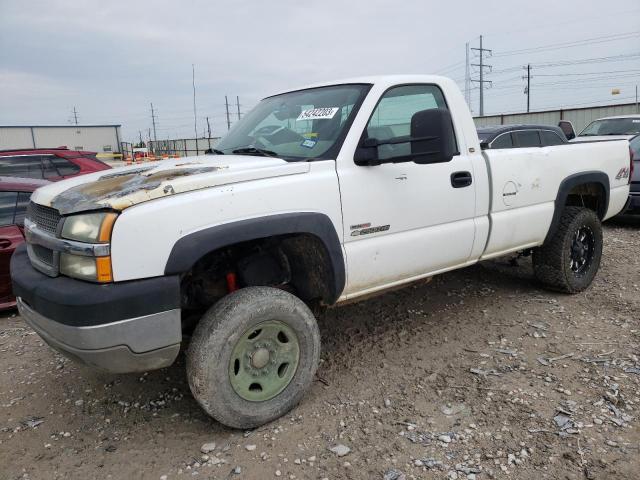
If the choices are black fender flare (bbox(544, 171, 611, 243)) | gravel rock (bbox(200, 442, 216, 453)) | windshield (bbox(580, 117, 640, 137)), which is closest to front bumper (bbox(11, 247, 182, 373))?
gravel rock (bbox(200, 442, 216, 453))

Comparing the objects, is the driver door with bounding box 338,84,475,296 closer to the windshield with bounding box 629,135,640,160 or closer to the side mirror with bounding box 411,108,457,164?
the side mirror with bounding box 411,108,457,164

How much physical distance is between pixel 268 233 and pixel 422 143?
1098 millimetres

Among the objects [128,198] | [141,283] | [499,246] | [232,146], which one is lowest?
[499,246]

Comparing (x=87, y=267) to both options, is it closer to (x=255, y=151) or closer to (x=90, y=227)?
(x=90, y=227)

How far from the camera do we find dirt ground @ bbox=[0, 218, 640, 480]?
2494mm

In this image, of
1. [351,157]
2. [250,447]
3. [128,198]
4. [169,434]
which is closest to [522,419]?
[250,447]

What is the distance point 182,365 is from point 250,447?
48.1 inches

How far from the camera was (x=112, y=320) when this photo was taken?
2256mm

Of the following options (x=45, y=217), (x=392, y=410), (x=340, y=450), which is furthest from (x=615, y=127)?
(x=45, y=217)

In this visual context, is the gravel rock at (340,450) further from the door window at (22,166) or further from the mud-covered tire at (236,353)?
the door window at (22,166)

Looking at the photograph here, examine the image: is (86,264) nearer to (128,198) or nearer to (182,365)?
(128,198)

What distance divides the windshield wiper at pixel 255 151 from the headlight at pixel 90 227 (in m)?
1.21

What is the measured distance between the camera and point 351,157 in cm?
300

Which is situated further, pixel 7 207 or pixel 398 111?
pixel 7 207
